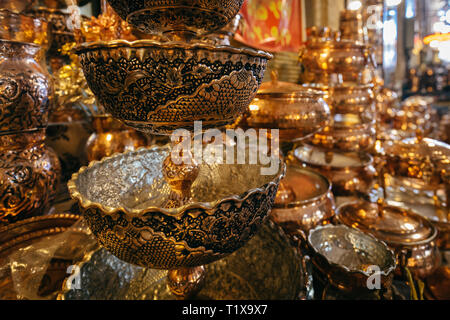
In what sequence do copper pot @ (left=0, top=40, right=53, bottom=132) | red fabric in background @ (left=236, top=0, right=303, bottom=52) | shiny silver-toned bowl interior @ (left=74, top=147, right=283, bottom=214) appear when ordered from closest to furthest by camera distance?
shiny silver-toned bowl interior @ (left=74, top=147, right=283, bottom=214)
copper pot @ (left=0, top=40, right=53, bottom=132)
red fabric in background @ (left=236, top=0, right=303, bottom=52)

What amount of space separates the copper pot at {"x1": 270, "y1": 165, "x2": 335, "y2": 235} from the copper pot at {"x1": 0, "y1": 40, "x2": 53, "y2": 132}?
0.80 meters

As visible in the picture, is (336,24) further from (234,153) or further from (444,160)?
(234,153)

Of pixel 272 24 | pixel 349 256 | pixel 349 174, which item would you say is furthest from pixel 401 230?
pixel 272 24

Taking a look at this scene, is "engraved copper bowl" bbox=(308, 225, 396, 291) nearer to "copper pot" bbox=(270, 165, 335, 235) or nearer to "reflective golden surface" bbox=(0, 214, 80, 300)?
"copper pot" bbox=(270, 165, 335, 235)

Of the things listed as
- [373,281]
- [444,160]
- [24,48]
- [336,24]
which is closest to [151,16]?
[24,48]

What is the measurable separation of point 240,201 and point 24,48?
749 millimetres

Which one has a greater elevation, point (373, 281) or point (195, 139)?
point (195, 139)

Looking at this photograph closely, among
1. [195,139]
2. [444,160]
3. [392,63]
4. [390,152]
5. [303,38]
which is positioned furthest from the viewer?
[392,63]

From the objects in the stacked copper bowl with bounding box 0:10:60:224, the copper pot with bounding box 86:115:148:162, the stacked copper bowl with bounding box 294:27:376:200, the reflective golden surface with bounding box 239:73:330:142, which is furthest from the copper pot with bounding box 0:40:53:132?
the stacked copper bowl with bounding box 294:27:376:200

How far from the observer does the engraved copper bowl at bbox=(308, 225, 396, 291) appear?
634mm

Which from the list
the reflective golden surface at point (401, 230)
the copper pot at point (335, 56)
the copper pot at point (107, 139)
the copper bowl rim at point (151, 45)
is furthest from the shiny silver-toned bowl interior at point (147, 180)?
the copper pot at point (335, 56)

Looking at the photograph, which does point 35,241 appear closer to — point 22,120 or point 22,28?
point 22,120

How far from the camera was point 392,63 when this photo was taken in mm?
10008

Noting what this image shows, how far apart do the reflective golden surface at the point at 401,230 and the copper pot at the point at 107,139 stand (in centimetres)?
91
